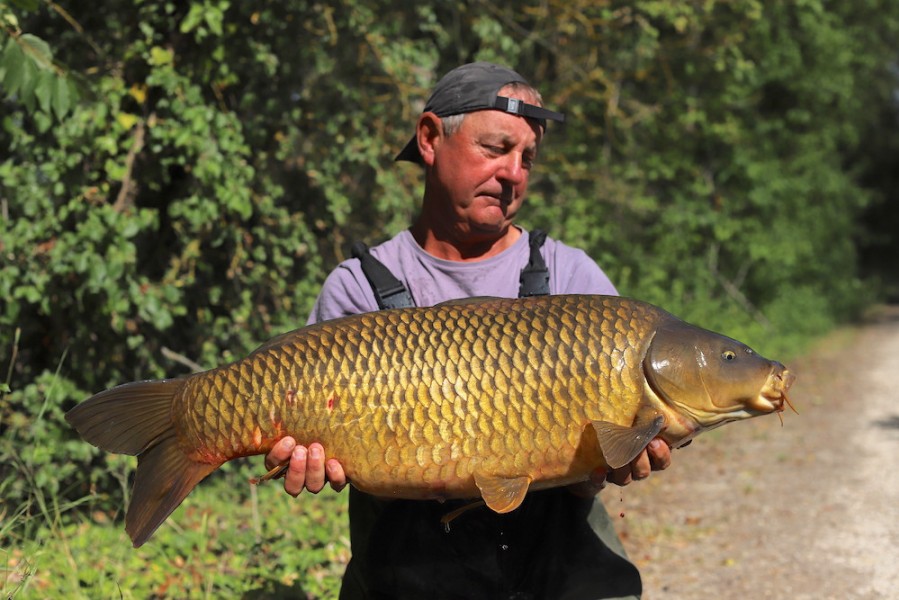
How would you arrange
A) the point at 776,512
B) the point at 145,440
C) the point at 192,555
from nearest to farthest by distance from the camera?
1. the point at 145,440
2. the point at 192,555
3. the point at 776,512

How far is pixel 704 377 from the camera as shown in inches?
83.0

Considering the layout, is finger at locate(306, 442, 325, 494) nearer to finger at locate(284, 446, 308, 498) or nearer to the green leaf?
finger at locate(284, 446, 308, 498)

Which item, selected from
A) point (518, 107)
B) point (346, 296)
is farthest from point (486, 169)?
point (346, 296)

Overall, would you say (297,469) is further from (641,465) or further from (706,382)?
(706,382)

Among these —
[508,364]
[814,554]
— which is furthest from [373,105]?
[508,364]

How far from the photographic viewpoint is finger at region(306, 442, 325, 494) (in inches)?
84.7

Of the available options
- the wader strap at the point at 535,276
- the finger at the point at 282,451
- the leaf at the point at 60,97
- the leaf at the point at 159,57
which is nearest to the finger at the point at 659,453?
the wader strap at the point at 535,276

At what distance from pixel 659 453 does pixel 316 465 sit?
0.72 meters

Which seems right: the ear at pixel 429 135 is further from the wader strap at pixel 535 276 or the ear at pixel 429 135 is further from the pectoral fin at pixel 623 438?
the pectoral fin at pixel 623 438

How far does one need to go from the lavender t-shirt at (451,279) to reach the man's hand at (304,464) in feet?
1.66

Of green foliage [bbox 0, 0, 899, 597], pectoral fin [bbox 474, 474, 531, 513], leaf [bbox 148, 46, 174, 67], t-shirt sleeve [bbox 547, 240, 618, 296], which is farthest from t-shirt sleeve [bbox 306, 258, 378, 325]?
leaf [bbox 148, 46, 174, 67]

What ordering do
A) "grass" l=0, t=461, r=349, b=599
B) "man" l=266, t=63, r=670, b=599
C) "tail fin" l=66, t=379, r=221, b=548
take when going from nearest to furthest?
"tail fin" l=66, t=379, r=221, b=548
"man" l=266, t=63, r=670, b=599
"grass" l=0, t=461, r=349, b=599

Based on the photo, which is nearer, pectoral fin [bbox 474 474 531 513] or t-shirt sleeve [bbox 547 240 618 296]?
pectoral fin [bbox 474 474 531 513]

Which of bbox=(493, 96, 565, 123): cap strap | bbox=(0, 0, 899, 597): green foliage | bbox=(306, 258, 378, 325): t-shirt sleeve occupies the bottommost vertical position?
bbox=(0, 0, 899, 597): green foliage
